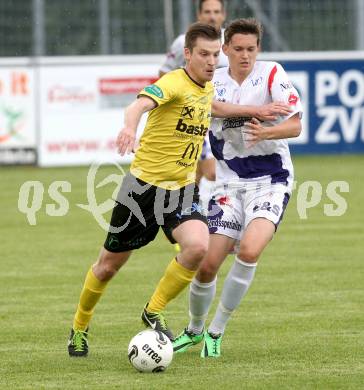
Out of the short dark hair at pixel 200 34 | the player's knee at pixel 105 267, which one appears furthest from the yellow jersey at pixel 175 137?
the player's knee at pixel 105 267

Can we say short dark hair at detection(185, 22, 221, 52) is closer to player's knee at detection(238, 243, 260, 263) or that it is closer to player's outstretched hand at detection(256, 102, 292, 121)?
player's outstretched hand at detection(256, 102, 292, 121)

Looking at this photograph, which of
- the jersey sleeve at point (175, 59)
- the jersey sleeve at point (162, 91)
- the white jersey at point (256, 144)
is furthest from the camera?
the jersey sleeve at point (175, 59)

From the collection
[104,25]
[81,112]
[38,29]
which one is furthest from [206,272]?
[104,25]

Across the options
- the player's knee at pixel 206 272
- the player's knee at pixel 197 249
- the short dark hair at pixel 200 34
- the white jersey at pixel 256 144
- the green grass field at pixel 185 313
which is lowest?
the green grass field at pixel 185 313

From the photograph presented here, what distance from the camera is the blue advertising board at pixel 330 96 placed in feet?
66.4

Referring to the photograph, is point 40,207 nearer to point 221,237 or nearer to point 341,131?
point 341,131

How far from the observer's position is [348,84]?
66.6 ft

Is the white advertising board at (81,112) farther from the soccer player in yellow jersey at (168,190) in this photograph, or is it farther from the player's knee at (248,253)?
the player's knee at (248,253)

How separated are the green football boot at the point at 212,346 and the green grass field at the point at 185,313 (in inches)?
2.7

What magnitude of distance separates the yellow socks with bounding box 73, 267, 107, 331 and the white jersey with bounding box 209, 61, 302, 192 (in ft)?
3.41

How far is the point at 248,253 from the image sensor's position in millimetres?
7164

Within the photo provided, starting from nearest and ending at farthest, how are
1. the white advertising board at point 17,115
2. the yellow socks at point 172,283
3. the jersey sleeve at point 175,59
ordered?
the yellow socks at point 172,283 < the jersey sleeve at point 175,59 < the white advertising board at point 17,115

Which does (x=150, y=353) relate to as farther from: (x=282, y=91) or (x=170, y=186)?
(x=282, y=91)

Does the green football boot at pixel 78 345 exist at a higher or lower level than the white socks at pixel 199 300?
lower
